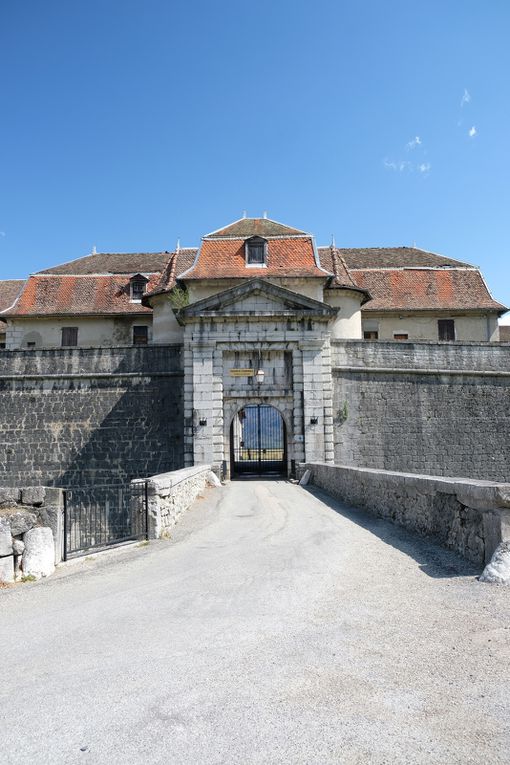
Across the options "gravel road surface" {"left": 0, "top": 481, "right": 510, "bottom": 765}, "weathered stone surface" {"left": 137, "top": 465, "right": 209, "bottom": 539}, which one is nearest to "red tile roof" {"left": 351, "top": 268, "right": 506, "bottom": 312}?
"weathered stone surface" {"left": 137, "top": 465, "right": 209, "bottom": 539}

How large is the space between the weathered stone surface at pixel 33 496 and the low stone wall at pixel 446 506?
519 centimetres

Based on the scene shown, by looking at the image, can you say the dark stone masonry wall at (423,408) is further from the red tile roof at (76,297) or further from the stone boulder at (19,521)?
the stone boulder at (19,521)

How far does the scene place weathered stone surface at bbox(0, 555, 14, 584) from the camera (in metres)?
6.84

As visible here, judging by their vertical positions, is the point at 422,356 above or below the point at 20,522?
above

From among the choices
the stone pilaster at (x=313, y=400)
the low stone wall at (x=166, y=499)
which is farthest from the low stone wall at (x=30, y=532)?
the stone pilaster at (x=313, y=400)

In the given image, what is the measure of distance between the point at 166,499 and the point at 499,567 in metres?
5.94

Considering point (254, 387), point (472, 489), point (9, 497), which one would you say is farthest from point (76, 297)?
point (472, 489)

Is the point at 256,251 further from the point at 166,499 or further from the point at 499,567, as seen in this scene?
the point at 499,567

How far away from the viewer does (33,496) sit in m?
7.52

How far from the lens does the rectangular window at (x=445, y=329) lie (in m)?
25.4

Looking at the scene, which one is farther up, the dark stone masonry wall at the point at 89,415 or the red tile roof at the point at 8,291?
the red tile roof at the point at 8,291

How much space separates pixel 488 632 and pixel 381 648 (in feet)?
2.85

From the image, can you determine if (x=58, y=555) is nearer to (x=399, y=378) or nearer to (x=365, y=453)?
(x=365, y=453)

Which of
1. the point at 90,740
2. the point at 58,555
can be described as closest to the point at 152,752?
the point at 90,740
